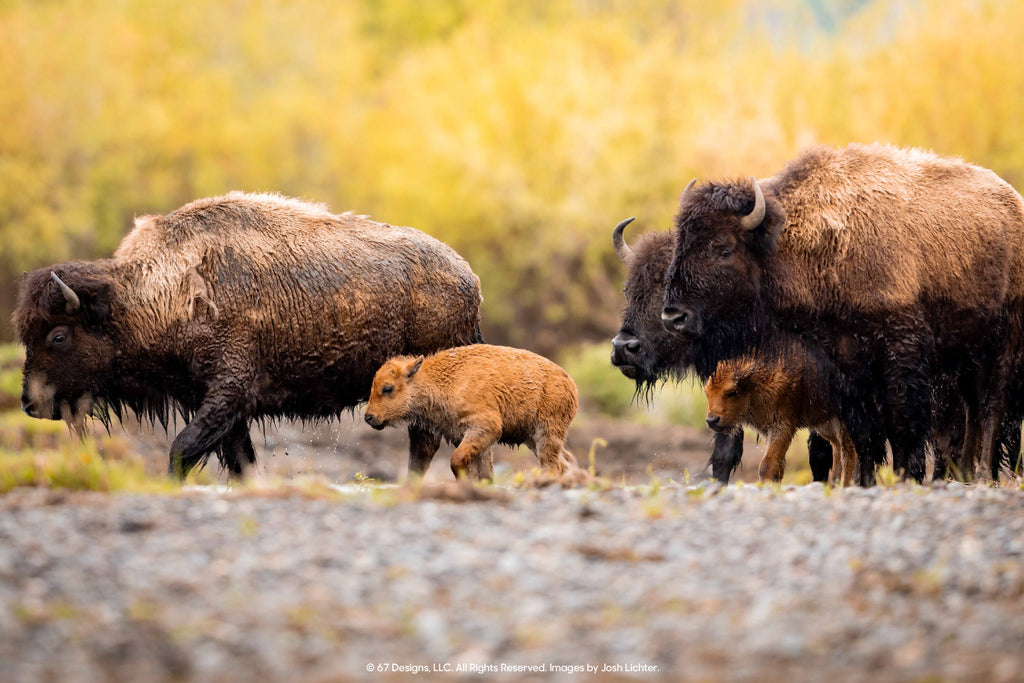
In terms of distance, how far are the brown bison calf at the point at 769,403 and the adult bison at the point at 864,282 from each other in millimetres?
291

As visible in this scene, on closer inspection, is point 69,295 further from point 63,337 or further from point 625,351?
point 625,351

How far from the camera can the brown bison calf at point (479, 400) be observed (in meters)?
8.48

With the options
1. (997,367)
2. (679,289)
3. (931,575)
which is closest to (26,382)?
(679,289)

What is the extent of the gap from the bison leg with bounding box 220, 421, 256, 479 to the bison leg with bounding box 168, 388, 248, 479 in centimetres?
32

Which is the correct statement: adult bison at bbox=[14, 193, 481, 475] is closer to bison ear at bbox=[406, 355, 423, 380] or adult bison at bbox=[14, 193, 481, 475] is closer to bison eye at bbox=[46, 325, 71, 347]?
bison eye at bbox=[46, 325, 71, 347]

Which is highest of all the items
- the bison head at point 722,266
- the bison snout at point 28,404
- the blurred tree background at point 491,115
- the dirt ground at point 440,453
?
the blurred tree background at point 491,115

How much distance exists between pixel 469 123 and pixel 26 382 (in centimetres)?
2107

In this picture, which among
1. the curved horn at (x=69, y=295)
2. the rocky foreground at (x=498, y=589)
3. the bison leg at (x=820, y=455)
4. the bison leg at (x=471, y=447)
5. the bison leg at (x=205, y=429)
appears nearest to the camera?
the rocky foreground at (x=498, y=589)

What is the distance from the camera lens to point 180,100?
29.2 m

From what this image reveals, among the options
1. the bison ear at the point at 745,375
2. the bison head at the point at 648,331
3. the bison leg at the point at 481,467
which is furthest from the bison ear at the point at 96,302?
the bison ear at the point at 745,375

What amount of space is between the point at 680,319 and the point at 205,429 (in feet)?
11.1

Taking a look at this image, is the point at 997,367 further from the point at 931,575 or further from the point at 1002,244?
the point at 931,575

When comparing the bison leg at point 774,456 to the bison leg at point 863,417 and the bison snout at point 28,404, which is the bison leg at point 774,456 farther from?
the bison snout at point 28,404

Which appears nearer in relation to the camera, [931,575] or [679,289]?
[931,575]
